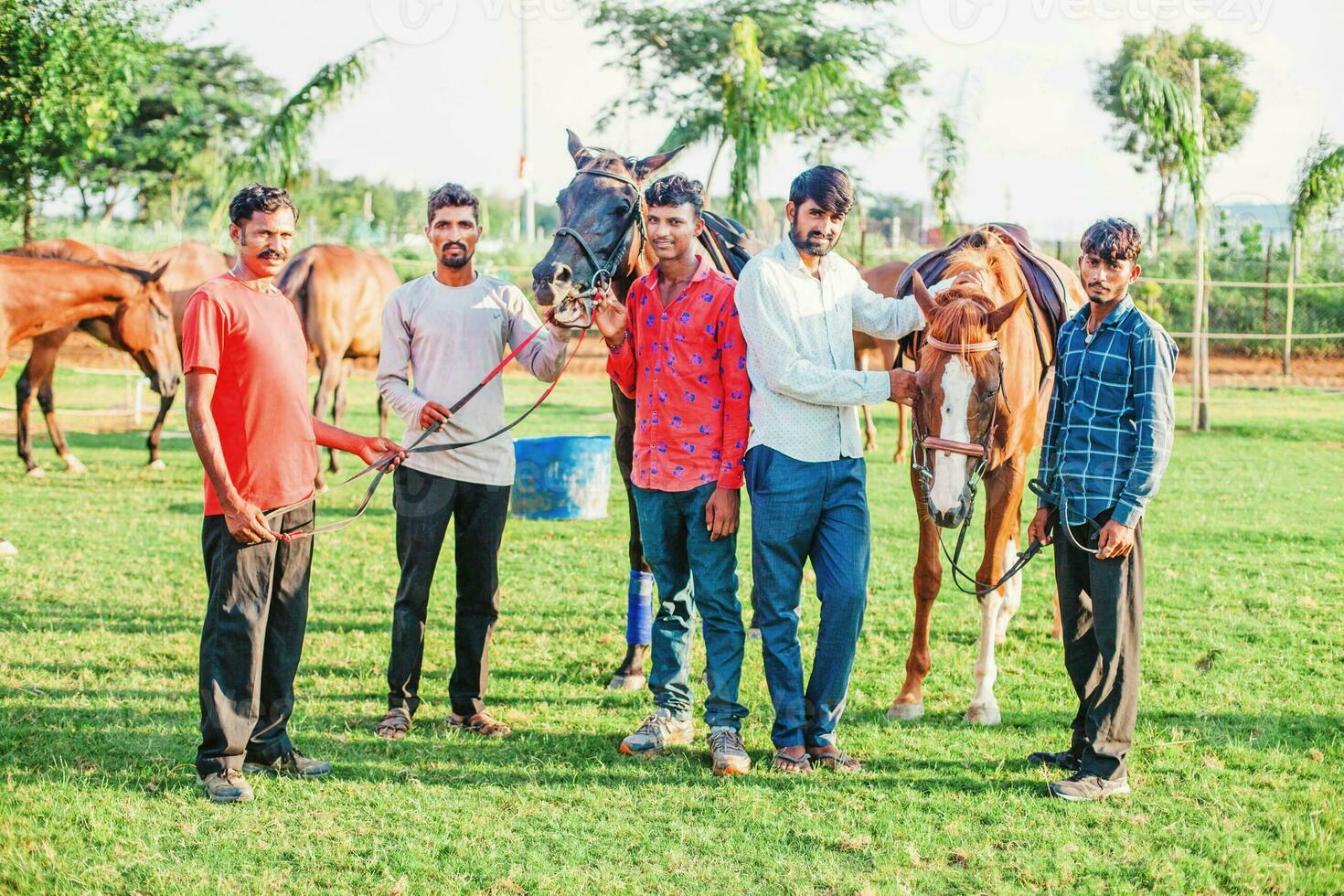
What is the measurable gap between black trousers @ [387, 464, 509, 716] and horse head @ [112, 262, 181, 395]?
6.25m

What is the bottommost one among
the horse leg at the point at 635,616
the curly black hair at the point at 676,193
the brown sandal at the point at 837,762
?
the brown sandal at the point at 837,762

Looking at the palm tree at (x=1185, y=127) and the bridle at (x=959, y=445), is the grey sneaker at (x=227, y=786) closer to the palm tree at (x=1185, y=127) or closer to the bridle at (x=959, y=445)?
the bridle at (x=959, y=445)

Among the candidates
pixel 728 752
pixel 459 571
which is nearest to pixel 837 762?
pixel 728 752

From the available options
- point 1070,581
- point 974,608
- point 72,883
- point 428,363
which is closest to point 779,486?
point 1070,581

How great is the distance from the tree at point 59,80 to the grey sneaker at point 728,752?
10.2 m

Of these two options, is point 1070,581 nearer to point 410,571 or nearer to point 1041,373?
point 1041,373

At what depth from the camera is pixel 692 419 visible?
4305mm

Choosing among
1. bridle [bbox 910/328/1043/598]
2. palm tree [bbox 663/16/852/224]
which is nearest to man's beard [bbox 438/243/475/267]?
bridle [bbox 910/328/1043/598]

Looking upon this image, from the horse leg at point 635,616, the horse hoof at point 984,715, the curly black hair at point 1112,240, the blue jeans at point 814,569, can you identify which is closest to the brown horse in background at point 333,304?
the horse leg at point 635,616

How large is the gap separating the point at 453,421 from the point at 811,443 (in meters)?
1.47

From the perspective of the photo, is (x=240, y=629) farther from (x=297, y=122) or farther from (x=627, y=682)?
(x=297, y=122)

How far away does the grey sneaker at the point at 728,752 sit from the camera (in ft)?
14.1

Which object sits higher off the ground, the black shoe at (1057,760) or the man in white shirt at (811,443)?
the man in white shirt at (811,443)

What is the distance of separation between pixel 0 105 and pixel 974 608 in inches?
423
